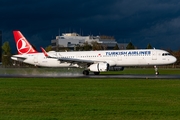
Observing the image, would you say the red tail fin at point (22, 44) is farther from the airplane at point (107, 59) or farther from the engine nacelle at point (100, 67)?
the engine nacelle at point (100, 67)

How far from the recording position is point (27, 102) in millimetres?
18734

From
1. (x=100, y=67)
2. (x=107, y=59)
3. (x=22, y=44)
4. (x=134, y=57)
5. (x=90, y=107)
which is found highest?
(x=22, y=44)

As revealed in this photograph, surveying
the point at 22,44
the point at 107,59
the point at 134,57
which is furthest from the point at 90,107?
the point at 22,44

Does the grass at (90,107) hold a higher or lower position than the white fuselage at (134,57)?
lower

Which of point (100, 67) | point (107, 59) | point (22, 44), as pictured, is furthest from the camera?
point (22, 44)

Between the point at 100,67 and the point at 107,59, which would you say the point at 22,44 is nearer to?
the point at 107,59

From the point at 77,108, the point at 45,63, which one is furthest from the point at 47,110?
the point at 45,63

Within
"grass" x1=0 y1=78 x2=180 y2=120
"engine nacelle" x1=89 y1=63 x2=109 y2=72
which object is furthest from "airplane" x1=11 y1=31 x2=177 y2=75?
"grass" x1=0 y1=78 x2=180 y2=120

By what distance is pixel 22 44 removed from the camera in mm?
59562

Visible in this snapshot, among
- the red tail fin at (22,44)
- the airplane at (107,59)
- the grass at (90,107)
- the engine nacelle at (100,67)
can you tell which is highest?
the red tail fin at (22,44)

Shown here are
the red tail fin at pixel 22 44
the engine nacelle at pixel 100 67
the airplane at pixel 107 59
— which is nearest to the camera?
the engine nacelle at pixel 100 67

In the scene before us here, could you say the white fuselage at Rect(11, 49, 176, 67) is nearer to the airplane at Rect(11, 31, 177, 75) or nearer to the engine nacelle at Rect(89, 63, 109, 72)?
the airplane at Rect(11, 31, 177, 75)

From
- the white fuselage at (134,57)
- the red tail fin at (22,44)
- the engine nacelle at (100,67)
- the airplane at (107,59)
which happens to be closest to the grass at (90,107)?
the engine nacelle at (100,67)

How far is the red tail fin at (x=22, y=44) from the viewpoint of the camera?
193ft
